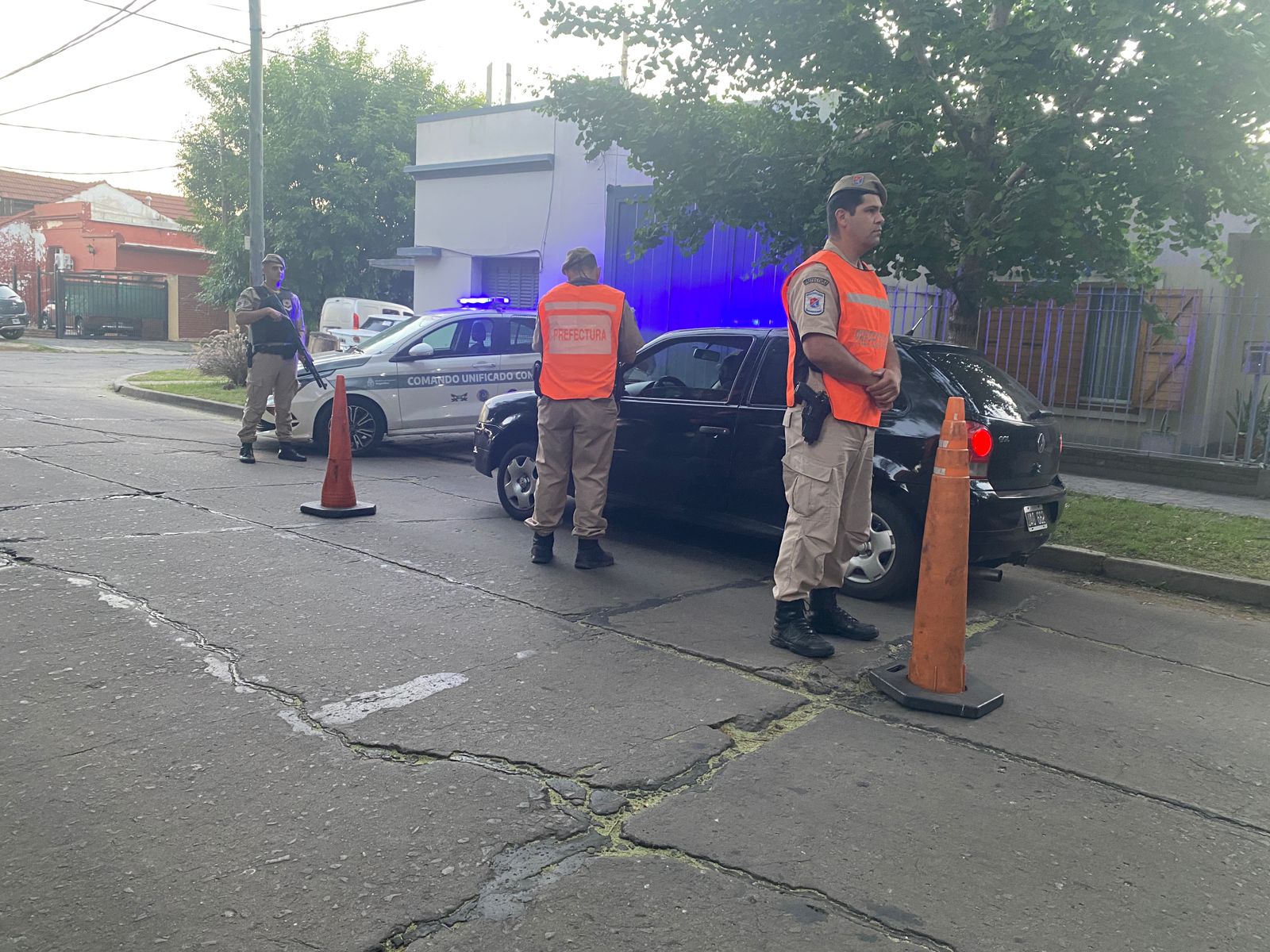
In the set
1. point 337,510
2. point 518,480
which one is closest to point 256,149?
point 337,510

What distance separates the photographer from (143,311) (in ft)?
118

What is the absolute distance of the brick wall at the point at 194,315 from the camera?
37.2m

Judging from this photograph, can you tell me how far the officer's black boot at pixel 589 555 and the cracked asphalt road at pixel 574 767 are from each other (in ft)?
0.60

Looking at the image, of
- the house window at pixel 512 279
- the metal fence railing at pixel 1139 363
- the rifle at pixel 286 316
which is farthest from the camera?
the house window at pixel 512 279

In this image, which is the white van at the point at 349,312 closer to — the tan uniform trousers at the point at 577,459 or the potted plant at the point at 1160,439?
the potted plant at the point at 1160,439

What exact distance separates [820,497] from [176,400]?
43.2ft

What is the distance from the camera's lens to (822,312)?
15.0 ft

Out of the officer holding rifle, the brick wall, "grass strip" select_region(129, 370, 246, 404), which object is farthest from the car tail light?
the brick wall

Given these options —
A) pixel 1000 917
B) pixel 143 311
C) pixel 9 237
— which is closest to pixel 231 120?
pixel 143 311

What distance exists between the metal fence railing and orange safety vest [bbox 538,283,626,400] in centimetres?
647

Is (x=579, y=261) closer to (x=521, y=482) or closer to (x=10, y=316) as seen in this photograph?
(x=521, y=482)

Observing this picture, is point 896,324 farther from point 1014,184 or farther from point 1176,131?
point 1176,131

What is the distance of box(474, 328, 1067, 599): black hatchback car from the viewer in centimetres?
583

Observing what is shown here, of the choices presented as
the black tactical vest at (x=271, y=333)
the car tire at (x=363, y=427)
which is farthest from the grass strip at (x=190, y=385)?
the black tactical vest at (x=271, y=333)
